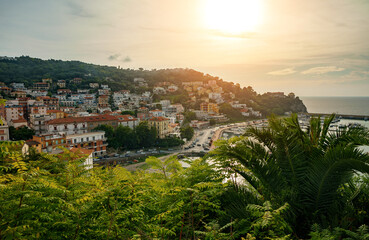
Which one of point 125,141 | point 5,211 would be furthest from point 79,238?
point 125,141

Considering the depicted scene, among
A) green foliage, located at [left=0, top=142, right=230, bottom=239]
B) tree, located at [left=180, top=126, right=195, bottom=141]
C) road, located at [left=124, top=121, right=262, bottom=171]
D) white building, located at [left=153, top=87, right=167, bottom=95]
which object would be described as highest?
white building, located at [left=153, top=87, right=167, bottom=95]

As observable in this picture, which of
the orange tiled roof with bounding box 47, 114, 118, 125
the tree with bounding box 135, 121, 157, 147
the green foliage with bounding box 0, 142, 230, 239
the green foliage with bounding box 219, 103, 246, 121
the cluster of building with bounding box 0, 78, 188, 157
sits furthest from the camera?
the green foliage with bounding box 219, 103, 246, 121

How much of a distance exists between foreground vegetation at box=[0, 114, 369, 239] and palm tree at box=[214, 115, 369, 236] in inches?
0.5

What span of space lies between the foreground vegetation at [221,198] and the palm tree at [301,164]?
0.01 m

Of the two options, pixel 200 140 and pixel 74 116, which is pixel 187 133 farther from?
pixel 74 116

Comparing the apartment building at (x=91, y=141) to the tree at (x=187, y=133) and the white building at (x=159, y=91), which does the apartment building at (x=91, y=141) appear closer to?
the tree at (x=187, y=133)

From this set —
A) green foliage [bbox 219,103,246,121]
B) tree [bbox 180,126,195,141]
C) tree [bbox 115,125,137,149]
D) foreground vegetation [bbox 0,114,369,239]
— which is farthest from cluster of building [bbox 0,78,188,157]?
green foliage [bbox 219,103,246,121]

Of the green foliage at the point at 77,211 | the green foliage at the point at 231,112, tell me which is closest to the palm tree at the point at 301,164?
the green foliage at the point at 77,211

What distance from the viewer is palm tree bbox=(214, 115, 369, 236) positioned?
9.00 feet

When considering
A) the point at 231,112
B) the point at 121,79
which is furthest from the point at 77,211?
the point at 121,79

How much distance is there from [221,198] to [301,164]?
1.12 m

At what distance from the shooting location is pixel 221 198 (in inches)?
128

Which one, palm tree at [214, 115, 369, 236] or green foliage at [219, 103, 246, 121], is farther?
green foliage at [219, 103, 246, 121]

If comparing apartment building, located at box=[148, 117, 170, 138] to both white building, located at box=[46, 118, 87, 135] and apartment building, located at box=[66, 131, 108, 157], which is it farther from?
white building, located at box=[46, 118, 87, 135]
